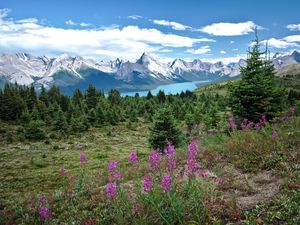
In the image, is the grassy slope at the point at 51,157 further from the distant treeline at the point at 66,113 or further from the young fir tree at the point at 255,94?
the young fir tree at the point at 255,94

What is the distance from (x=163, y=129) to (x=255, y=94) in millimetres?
9550

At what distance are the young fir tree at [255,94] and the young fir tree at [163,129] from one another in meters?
7.06

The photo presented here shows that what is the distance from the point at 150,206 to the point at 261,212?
8.99 feet

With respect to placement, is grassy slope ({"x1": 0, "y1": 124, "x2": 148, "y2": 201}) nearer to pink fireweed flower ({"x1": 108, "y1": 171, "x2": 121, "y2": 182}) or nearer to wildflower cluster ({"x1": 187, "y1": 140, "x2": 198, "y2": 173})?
pink fireweed flower ({"x1": 108, "y1": 171, "x2": 121, "y2": 182})

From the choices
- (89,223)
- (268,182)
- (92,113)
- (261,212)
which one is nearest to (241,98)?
(268,182)

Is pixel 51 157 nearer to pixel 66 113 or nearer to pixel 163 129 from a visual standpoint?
pixel 163 129

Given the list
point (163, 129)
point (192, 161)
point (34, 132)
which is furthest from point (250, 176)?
point (34, 132)

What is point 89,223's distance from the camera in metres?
6.92

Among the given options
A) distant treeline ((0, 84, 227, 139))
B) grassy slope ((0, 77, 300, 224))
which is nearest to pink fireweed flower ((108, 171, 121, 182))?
grassy slope ((0, 77, 300, 224))

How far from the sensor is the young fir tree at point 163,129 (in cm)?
2588

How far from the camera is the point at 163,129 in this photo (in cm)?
2634

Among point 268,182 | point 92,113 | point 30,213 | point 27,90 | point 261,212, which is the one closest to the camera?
point 261,212

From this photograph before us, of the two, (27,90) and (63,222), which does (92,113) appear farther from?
(63,222)

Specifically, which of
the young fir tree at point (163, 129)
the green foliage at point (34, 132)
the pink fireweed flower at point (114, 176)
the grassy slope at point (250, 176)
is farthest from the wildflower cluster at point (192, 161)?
the green foliage at point (34, 132)
